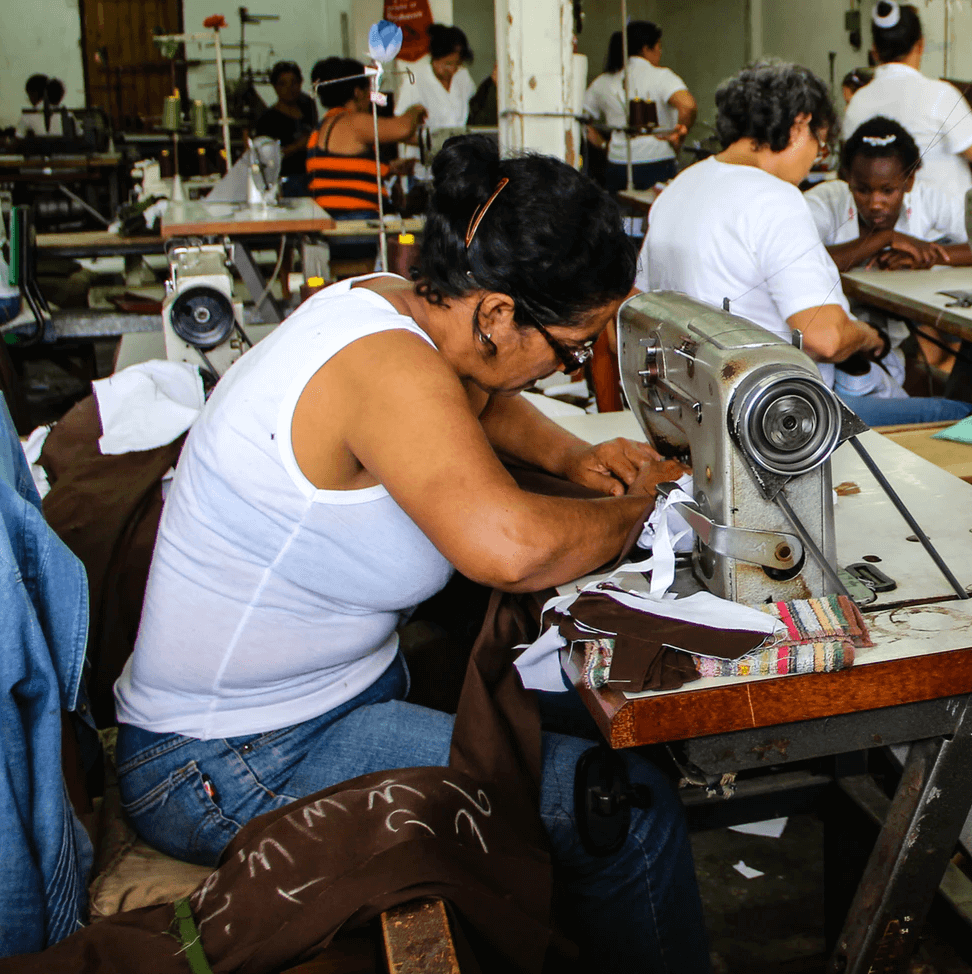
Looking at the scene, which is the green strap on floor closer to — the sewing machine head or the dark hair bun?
the sewing machine head

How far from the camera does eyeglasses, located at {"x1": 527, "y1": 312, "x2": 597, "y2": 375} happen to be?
126cm

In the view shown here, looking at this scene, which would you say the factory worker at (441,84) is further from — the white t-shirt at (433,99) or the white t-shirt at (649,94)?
the white t-shirt at (649,94)

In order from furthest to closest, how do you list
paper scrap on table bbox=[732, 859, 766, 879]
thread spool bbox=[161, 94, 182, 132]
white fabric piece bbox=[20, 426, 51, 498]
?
thread spool bbox=[161, 94, 182, 132] < paper scrap on table bbox=[732, 859, 766, 879] < white fabric piece bbox=[20, 426, 51, 498]

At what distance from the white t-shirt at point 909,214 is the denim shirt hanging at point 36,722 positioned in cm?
280

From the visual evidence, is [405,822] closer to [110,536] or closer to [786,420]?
[786,420]

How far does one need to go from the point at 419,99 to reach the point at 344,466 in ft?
20.6

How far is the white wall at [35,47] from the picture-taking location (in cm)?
1070

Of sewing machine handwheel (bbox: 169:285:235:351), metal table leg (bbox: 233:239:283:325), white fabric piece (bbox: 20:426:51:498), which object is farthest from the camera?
metal table leg (bbox: 233:239:283:325)

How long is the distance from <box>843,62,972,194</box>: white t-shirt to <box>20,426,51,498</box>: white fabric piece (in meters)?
1.94

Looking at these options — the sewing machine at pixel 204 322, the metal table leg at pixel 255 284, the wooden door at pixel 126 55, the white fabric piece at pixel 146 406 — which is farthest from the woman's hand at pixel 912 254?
the wooden door at pixel 126 55

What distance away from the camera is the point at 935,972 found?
67.0 inches

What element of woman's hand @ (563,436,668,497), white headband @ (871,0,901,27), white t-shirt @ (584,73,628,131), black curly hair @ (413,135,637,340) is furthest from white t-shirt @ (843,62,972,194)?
white t-shirt @ (584,73,628,131)

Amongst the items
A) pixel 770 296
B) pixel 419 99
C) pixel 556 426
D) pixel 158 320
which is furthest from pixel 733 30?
pixel 556 426

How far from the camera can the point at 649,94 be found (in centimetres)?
641
